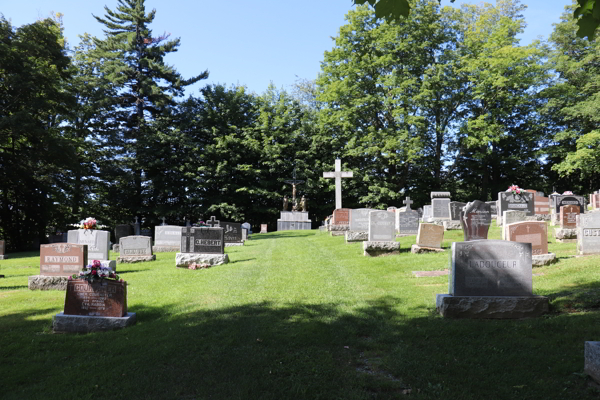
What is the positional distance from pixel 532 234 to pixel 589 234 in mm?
1700

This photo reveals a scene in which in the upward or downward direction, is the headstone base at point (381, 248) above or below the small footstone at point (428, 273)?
above

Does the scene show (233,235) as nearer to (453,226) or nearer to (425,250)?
(425,250)

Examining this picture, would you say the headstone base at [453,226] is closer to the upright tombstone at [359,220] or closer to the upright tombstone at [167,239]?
the upright tombstone at [359,220]

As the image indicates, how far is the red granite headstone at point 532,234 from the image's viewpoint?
8.87 metres

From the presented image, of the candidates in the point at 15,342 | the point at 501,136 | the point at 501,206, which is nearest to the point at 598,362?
the point at 15,342

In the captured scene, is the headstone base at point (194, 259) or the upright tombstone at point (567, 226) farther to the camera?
the upright tombstone at point (567, 226)

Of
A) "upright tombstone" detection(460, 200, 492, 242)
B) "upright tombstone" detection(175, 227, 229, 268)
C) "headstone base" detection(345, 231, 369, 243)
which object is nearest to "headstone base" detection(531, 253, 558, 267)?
"upright tombstone" detection(460, 200, 492, 242)

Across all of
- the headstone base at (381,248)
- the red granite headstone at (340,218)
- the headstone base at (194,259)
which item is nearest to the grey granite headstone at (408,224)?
the red granite headstone at (340,218)

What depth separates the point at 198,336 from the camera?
5.19m

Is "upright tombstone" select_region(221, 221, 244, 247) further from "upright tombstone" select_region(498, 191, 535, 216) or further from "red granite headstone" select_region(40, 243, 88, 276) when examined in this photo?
"upright tombstone" select_region(498, 191, 535, 216)

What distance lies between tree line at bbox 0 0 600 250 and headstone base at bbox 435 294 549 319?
25.1 meters

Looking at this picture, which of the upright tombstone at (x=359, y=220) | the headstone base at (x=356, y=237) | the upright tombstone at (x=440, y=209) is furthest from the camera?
the upright tombstone at (x=440, y=209)

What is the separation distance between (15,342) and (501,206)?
57.7 ft

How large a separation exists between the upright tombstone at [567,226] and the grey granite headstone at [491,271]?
7.92 m
